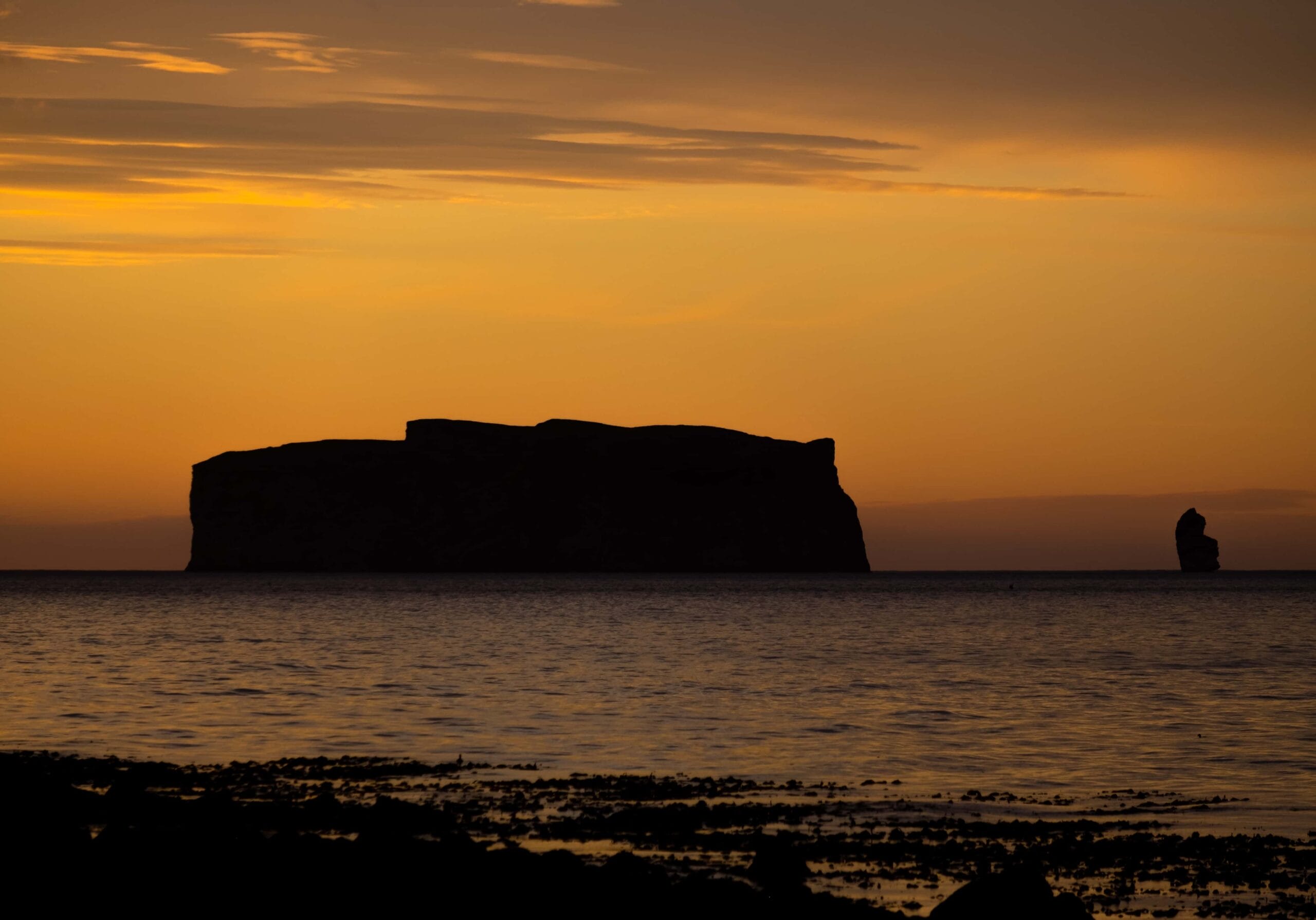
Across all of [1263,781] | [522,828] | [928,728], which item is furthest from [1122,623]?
[522,828]

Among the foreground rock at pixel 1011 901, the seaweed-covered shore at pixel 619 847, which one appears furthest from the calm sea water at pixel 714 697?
the foreground rock at pixel 1011 901

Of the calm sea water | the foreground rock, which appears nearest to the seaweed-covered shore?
the foreground rock

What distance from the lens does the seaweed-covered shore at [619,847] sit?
18.2 m

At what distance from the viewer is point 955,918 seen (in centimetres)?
1686

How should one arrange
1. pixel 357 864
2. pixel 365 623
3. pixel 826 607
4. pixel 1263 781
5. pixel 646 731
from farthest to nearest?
pixel 826 607 < pixel 365 623 < pixel 646 731 < pixel 1263 781 < pixel 357 864

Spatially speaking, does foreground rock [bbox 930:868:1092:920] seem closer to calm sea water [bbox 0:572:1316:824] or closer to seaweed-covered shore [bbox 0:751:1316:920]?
seaweed-covered shore [bbox 0:751:1316:920]

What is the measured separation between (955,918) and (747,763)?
1539 cm

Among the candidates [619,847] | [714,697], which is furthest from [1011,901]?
[714,697]

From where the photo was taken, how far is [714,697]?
4725cm

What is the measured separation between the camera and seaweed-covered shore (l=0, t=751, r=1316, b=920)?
18188 mm

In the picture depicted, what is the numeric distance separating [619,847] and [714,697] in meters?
24.5

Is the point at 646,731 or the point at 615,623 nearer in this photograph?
the point at 646,731

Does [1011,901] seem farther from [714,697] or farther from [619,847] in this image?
[714,697]

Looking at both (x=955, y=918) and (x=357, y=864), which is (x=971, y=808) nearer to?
(x=955, y=918)
